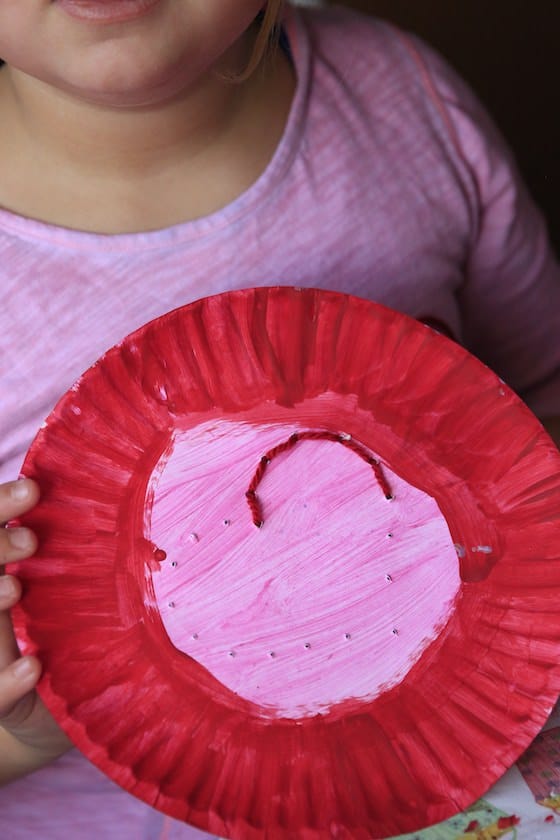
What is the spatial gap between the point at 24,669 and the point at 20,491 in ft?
0.26

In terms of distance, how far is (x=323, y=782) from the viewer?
473 millimetres

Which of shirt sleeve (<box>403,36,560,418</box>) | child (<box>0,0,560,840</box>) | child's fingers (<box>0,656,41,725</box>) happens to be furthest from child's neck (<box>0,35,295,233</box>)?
child's fingers (<box>0,656,41,725</box>)

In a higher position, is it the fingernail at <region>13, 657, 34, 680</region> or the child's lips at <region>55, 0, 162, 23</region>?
the child's lips at <region>55, 0, 162, 23</region>

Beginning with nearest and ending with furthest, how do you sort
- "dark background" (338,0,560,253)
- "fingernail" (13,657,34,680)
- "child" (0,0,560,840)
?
"fingernail" (13,657,34,680) < "child" (0,0,560,840) < "dark background" (338,0,560,253)

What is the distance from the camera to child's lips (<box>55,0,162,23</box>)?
0.47m

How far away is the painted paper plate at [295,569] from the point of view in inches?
18.3

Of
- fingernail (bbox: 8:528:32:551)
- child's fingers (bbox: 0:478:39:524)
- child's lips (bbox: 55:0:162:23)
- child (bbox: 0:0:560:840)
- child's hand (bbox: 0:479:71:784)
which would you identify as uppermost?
child's lips (bbox: 55:0:162:23)

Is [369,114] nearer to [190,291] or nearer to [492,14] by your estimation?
[190,291]

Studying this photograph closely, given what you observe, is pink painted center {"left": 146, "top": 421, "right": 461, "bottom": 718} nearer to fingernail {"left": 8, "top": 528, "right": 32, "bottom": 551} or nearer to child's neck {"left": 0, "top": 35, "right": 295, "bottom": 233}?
fingernail {"left": 8, "top": 528, "right": 32, "bottom": 551}

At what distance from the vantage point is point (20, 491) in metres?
0.45

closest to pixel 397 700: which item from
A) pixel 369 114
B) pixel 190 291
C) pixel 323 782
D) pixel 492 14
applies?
pixel 323 782

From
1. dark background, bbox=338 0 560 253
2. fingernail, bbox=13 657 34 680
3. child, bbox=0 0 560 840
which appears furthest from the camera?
dark background, bbox=338 0 560 253

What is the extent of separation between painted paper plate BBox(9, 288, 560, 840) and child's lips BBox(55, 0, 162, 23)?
0.47 feet

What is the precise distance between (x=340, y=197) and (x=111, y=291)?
0.16m
